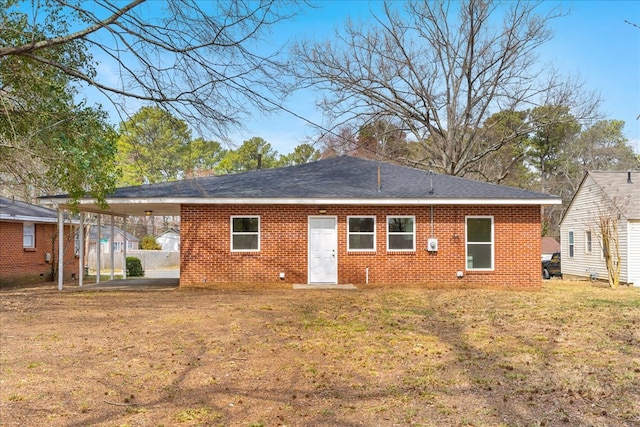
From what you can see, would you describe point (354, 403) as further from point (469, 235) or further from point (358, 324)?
point (469, 235)

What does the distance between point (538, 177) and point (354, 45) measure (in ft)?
89.5

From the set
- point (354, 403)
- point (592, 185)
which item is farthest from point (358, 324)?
point (592, 185)

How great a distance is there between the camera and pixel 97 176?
9.63 meters

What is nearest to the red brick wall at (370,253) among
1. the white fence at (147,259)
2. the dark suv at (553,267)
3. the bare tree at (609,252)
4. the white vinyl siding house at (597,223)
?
the bare tree at (609,252)

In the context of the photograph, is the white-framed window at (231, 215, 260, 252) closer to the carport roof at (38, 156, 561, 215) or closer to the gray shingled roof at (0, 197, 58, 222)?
the carport roof at (38, 156, 561, 215)

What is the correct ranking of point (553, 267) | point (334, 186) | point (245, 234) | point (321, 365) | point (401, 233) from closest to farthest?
point (321, 365)
point (245, 234)
point (401, 233)
point (334, 186)
point (553, 267)

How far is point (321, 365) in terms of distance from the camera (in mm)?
6371

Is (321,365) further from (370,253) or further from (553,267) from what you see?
(553,267)

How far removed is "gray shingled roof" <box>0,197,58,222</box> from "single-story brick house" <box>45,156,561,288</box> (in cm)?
653

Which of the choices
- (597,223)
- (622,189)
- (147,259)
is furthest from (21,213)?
(622,189)

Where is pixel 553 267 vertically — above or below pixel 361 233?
below

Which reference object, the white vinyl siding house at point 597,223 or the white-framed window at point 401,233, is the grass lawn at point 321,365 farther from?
the white vinyl siding house at point 597,223

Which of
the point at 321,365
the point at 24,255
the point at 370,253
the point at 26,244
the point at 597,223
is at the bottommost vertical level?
the point at 321,365

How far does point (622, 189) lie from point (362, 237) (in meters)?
14.3
